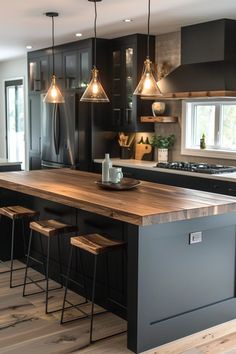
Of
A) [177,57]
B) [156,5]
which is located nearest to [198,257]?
[156,5]

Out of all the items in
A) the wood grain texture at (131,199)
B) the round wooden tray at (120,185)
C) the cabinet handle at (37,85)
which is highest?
the cabinet handle at (37,85)

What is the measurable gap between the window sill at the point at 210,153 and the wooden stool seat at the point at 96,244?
2777mm

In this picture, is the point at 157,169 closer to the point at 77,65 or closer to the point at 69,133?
the point at 69,133

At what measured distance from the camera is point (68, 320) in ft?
11.6

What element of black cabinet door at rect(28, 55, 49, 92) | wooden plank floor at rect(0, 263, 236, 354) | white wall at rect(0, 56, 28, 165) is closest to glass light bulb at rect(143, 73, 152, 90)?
wooden plank floor at rect(0, 263, 236, 354)

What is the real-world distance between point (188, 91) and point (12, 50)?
12.8 ft

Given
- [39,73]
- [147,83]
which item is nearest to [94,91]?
[147,83]

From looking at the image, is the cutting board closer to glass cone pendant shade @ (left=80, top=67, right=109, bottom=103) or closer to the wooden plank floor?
glass cone pendant shade @ (left=80, top=67, right=109, bottom=103)

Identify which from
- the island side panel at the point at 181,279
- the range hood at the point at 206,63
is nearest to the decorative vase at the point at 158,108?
the range hood at the point at 206,63

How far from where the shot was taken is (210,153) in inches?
235

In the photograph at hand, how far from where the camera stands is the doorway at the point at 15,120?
9.63 metres

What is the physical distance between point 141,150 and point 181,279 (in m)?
3.67

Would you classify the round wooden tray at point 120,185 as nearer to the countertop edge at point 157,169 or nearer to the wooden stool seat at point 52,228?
the wooden stool seat at point 52,228

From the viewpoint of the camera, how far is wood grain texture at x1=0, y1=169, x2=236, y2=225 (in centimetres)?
297
